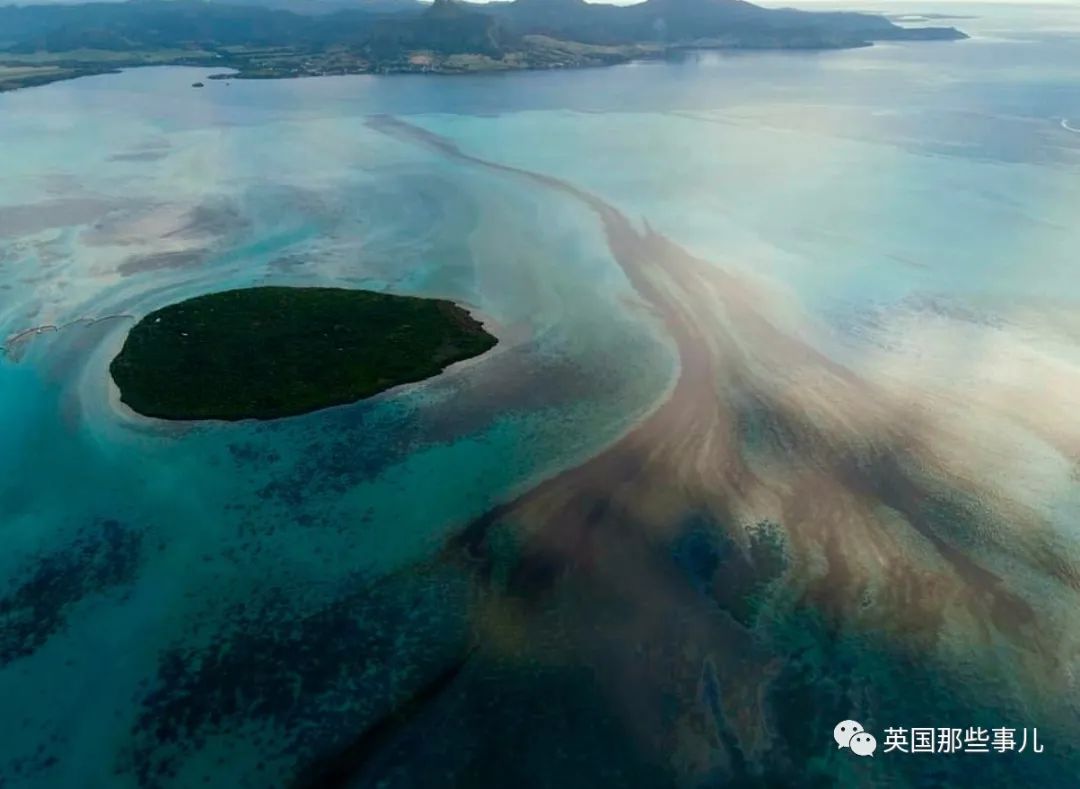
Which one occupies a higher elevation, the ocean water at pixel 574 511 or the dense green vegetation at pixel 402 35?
the ocean water at pixel 574 511

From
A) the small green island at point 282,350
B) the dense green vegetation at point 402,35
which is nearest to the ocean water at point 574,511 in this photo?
the small green island at point 282,350

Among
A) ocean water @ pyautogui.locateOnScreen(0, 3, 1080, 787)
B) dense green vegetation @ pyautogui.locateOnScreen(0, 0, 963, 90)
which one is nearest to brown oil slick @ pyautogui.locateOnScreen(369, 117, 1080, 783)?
ocean water @ pyautogui.locateOnScreen(0, 3, 1080, 787)

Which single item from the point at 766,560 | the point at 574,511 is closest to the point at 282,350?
the point at 574,511

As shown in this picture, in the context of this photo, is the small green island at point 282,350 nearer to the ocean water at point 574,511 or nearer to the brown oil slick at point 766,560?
the ocean water at point 574,511

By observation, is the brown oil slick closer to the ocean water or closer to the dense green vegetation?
the ocean water

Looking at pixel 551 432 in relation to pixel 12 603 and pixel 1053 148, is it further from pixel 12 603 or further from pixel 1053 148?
pixel 1053 148

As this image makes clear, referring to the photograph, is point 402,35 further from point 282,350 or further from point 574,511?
point 574,511
